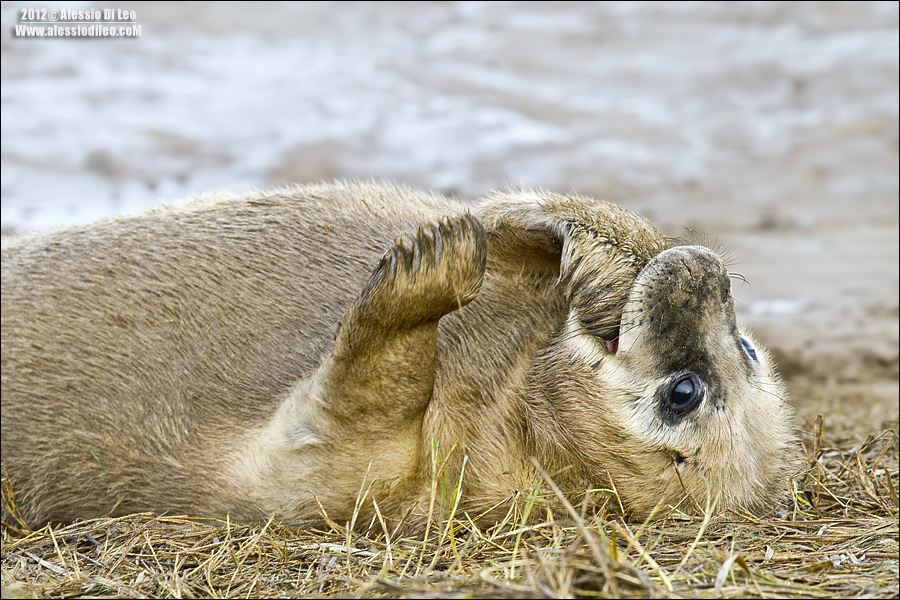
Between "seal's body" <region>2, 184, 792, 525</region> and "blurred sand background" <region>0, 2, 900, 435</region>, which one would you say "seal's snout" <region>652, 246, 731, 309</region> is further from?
"blurred sand background" <region>0, 2, 900, 435</region>

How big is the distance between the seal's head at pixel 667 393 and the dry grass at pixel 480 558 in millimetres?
160

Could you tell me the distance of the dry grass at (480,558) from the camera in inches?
83.5

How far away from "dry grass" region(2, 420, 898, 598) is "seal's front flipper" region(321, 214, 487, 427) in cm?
47

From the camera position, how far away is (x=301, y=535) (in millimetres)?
2967

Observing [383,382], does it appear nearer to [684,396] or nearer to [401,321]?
[401,321]

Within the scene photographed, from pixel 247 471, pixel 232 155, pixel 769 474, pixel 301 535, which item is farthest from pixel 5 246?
pixel 232 155

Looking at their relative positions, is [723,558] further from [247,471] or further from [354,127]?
[354,127]

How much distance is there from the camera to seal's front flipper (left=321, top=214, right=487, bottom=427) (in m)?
2.71

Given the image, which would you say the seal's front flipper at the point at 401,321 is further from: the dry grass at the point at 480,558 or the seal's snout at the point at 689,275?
the seal's snout at the point at 689,275

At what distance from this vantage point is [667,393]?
9.95 feet

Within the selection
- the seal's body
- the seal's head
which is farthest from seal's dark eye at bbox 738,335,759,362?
the seal's head

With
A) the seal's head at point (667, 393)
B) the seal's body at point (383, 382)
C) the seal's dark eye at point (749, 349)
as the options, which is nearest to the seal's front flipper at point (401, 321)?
the seal's body at point (383, 382)

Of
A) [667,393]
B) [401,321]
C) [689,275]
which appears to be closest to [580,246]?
[689,275]

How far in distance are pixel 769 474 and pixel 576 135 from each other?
6.16 m
